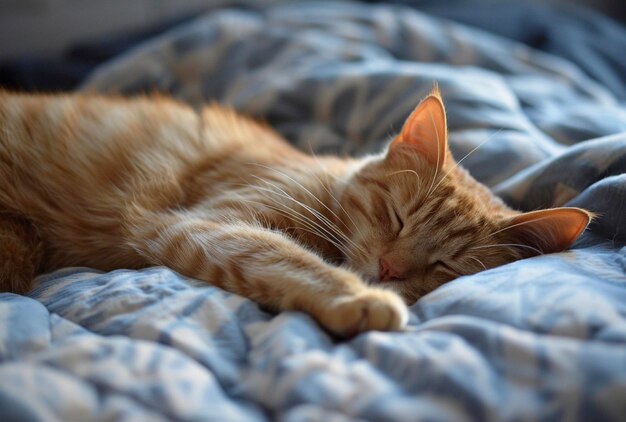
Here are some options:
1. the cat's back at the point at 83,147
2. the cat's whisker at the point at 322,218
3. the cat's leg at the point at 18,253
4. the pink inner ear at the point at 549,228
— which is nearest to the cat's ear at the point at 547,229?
the pink inner ear at the point at 549,228

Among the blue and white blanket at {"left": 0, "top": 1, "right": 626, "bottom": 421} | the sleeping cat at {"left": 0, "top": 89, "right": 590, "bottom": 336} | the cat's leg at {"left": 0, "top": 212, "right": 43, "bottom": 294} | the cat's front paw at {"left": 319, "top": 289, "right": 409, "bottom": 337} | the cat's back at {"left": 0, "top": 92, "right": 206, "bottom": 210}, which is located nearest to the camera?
the blue and white blanket at {"left": 0, "top": 1, "right": 626, "bottom": 421}

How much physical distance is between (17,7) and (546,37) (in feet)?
8.57

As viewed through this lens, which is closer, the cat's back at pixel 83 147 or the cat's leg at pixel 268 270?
the cat's leg at pixel 268 270

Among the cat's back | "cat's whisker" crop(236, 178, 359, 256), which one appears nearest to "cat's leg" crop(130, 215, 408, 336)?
"cat's whisker" crop(236, 178, 359, 256)

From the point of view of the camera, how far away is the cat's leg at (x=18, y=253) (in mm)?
1388

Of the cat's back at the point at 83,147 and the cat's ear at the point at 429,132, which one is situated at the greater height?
the cat's ear at the point at 429,132

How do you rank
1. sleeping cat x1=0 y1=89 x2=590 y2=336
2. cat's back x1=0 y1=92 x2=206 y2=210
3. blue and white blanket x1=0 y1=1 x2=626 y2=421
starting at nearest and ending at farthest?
blue and white blanket x1=0 y1=1 x2=626 y2=421
sleeping cat x1=0 y1=89 x2=590 y2=336
cat's back x1=0 y1=92 x2=206 y2=210

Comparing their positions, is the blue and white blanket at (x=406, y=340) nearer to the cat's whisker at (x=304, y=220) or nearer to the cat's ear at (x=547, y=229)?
the cat's ear at (x=547, y=229)

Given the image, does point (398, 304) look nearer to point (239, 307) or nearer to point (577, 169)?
point (239, 307)

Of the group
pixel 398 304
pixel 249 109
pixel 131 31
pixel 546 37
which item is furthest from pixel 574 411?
pixel 131 31

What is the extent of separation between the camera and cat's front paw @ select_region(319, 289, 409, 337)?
3.47ft

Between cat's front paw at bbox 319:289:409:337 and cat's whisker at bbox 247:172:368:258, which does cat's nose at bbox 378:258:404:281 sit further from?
cat's front paw at bbox 319:289:409:337

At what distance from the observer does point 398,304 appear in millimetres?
1085

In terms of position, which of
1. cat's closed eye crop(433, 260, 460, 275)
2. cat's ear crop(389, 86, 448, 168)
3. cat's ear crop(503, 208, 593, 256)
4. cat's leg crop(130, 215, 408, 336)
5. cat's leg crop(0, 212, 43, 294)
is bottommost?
cat's leg crop(0, 212, 43, 294)
